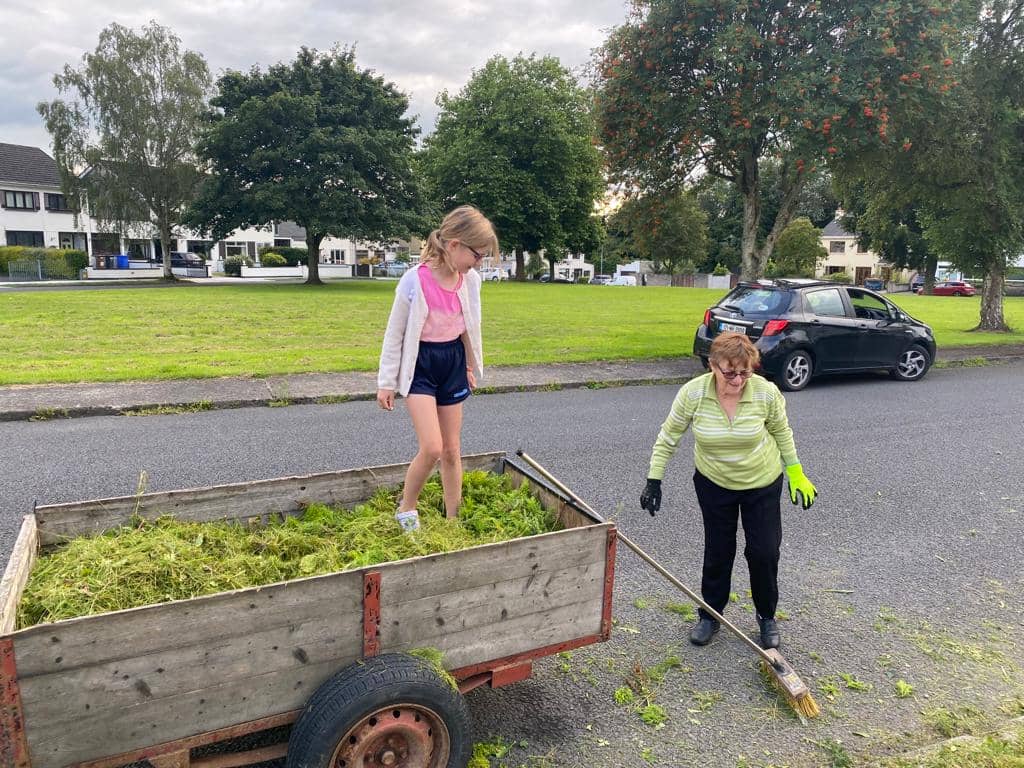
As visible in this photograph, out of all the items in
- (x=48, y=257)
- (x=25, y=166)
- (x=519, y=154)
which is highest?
(x=519, y=154)

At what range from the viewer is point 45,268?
43.1 m

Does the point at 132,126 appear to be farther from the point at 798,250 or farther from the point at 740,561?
the point at 798,250

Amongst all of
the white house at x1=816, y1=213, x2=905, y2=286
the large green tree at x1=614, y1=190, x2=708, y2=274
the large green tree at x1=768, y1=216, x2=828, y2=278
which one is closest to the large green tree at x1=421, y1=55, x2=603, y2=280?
the large green tree at x1=614, y1=190, x2=708, y2=274

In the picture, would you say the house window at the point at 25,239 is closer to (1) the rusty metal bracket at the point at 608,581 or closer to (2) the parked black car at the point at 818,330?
(2) the parked black car at the point at 818,330

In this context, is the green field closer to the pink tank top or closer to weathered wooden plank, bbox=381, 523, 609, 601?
the pink tank top

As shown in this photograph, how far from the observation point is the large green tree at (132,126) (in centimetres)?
3794

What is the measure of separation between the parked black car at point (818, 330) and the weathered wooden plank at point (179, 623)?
9.06 m

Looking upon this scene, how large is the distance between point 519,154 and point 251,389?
144ft

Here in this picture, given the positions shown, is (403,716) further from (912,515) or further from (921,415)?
(921,415)

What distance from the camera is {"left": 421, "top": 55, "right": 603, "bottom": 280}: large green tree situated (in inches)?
1897

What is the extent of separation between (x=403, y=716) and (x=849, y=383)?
36.6 feet

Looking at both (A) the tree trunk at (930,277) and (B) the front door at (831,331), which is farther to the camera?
(A) the tree trunk at (930,277)

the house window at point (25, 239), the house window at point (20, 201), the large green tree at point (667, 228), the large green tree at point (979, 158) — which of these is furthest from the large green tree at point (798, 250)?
the house window at point (25, 239)

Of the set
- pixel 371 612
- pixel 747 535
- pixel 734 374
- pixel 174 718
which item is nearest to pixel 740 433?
pixel 734 374
